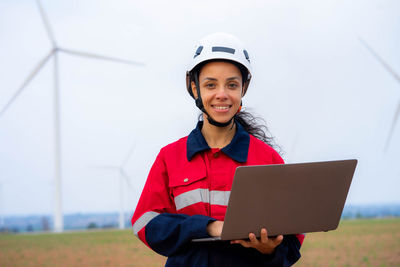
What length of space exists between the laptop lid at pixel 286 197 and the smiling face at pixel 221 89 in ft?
2.30

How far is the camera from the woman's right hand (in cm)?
256

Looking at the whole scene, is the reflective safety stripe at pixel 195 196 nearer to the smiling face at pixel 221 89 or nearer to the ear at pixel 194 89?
the smiling face at pixel 221 89

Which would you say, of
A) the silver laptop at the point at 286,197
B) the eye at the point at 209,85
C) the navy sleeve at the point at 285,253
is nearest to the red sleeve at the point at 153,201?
the silver laptop at the point at 286,197

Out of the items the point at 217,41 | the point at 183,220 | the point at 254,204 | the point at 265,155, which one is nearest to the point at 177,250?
the point at 183,220

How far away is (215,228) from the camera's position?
2586 mm

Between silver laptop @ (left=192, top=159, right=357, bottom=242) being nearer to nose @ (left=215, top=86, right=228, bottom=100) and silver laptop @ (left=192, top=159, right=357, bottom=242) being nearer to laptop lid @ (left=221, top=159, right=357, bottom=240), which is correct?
laptop lid @ (left=221, top=159, right=357, bottom=240)

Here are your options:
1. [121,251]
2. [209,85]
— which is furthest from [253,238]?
[121,251]

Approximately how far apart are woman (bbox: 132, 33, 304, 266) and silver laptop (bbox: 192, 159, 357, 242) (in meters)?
0.22

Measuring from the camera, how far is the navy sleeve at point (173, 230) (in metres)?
2.64

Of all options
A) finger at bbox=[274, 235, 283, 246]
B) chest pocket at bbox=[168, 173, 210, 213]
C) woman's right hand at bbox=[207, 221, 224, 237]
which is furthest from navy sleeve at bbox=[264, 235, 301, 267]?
chest pocket at bbox=[168, 173, 210, 213]

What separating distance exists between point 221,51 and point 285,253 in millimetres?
1304

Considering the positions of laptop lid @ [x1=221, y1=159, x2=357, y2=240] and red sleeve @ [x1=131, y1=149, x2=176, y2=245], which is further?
red sleeve @ [x1=131, y1=149, x2=176, y2=245]

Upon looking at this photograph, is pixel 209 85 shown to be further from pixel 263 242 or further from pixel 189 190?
pixel 263 242

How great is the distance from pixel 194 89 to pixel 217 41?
0.37 metres
